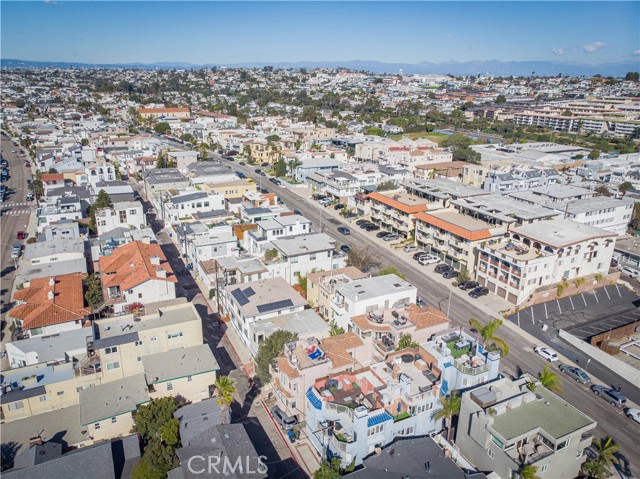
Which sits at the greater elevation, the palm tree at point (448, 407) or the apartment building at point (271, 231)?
the apartment building at point (271, 231)

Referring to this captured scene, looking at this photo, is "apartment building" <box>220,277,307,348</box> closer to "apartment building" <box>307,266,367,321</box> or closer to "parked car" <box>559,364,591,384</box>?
"apartment building" <box>307,266,367,321</box>

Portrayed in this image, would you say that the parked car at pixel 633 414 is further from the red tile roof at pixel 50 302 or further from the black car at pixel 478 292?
the red tile roof at pixel 50 302

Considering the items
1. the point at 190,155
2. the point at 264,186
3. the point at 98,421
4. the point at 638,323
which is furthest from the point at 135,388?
the point at 190,155

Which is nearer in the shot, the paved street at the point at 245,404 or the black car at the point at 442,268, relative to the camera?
the paved street at the point at 245,404

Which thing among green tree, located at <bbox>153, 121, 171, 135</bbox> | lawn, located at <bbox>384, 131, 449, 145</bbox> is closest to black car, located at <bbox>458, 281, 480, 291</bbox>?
lawn, located at <bbox>384, 131, 449, 145</bbox>

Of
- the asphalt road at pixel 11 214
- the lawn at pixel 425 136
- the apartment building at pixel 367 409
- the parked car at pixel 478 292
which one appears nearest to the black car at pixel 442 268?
the parked car at pixel 478 292

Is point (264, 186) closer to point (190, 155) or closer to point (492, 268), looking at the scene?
point (190, 155)
